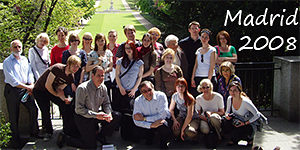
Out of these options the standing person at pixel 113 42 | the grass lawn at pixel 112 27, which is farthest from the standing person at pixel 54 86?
the grass lawn at pixel 112 27

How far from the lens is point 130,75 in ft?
25.6

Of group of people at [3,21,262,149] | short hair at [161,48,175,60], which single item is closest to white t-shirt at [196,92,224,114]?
group of people at [3,21,262,149]

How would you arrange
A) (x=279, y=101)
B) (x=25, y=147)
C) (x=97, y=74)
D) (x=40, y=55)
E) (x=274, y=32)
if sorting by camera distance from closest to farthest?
(x=97, y=74) < (x=25, y=147) < (x=40, y=55) < (x=279, y=101) < (x=274, y=32)

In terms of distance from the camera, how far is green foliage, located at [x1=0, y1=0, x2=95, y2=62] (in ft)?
39.8

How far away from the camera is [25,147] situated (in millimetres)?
7531

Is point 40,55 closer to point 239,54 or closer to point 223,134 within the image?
point 223,134

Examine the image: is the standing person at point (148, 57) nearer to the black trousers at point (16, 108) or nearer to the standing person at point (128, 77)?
the standing person at point (128, 77)

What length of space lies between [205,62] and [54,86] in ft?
9.52

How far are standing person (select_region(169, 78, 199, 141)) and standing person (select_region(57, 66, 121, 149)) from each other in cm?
103

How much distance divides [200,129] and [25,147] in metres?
3.15

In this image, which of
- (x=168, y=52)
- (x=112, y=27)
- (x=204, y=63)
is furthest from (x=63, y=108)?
(x=112, y=27)

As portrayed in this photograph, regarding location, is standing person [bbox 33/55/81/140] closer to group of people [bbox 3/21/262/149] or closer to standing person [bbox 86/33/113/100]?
group of people [bbox 3/21/262/149]

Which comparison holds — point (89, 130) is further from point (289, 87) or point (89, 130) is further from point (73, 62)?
point (289, 87)

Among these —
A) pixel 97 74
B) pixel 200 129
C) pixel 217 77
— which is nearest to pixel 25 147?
pixel 97 74
